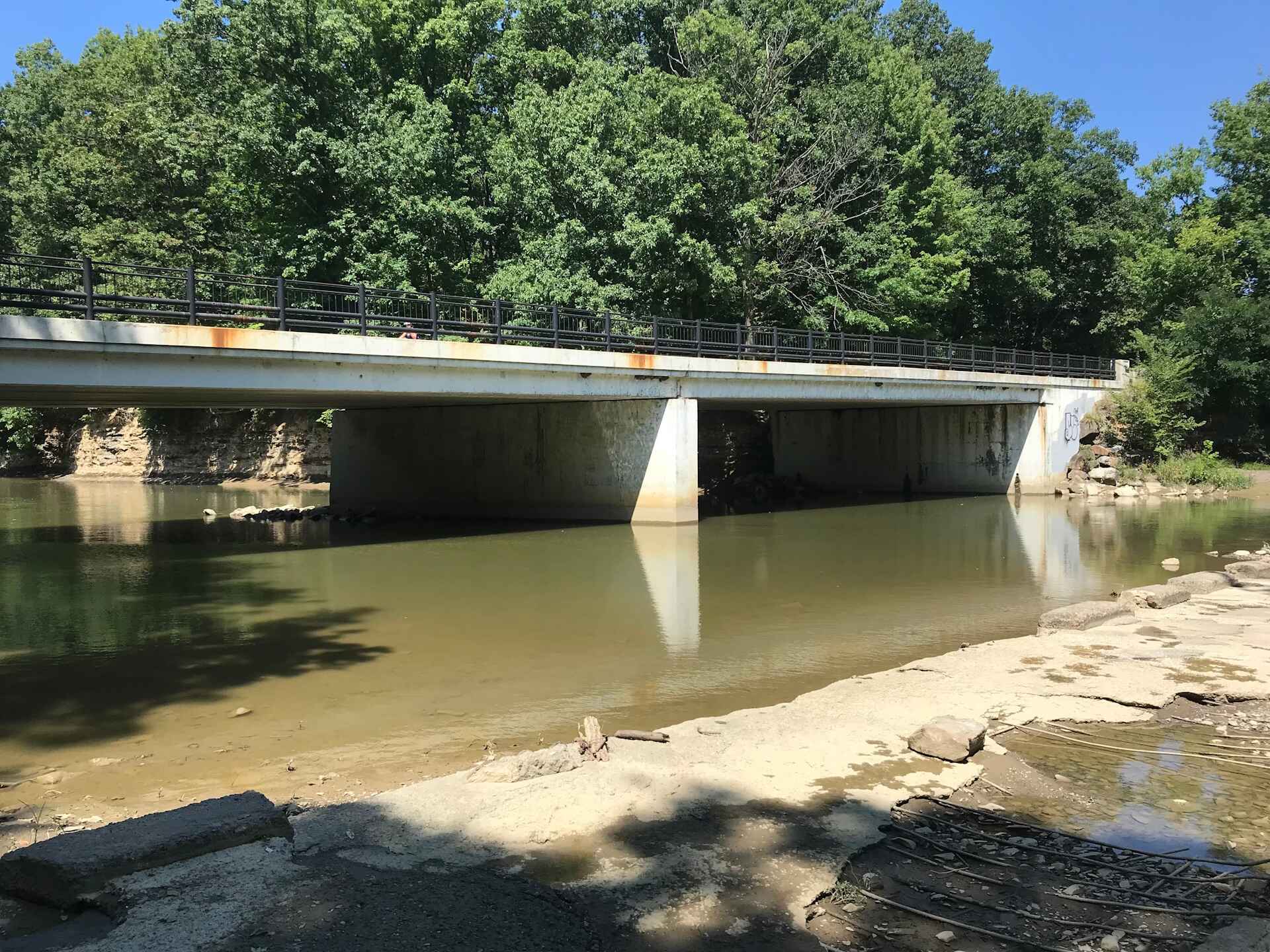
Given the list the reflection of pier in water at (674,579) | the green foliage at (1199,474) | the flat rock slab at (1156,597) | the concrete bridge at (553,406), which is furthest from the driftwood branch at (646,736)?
the green foliage at (1199,474)

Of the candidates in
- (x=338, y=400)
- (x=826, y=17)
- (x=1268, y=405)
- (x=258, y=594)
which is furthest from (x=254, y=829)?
(x=1268, y=405)

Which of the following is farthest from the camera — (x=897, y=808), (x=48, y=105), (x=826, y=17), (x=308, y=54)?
(x=48, y=105)

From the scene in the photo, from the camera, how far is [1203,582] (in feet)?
43.6

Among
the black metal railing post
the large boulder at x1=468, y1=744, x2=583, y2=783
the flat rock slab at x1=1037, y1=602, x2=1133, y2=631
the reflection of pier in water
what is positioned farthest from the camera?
the black metal railing post

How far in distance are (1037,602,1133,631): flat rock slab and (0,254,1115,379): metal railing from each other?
13.3 m

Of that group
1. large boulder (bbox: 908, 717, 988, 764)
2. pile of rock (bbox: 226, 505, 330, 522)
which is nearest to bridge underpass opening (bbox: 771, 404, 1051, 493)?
pile of rock (bbox: 226, 505, 330, 522)

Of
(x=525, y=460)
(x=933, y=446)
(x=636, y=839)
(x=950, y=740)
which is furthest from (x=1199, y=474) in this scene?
(x=636, y=839)

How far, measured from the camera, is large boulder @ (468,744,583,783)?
571 centimetres

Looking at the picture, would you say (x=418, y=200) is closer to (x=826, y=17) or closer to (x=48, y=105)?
(x=826, y=17)

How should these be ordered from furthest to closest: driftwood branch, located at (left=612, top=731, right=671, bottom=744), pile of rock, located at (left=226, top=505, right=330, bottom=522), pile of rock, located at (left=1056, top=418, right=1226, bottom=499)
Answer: pile of rock, located at (left=1056, top=418, right=1226, bottom=499) → pile of rock, located at (left=226, top=505, right=330, bottom=522) → driftwood branch, located at (left=612, top=731, right=671, bottom=744)

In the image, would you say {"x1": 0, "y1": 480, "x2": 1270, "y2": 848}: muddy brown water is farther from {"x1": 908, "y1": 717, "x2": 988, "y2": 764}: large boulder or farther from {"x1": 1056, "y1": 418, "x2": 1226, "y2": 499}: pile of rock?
{"x1": 1056, "y1": 418, "x2": 1226, "y2": 499}: pile of rock

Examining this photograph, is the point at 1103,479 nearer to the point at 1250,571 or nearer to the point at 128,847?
the point at 1250,571

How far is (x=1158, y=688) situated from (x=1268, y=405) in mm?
38204

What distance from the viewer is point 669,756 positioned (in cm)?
614
